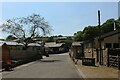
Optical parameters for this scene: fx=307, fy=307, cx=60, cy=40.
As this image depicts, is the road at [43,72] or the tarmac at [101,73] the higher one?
the tarmac at [101,73]

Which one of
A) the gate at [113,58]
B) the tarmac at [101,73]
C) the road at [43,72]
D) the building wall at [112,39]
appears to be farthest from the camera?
the building wall at [112,39]

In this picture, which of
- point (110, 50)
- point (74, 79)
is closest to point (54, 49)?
point (110, 50)

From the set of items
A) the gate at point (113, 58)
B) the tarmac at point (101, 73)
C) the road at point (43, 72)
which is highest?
the gate at point (113, 58)

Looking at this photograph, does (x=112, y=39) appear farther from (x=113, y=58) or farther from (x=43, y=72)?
(x=43, y=72)

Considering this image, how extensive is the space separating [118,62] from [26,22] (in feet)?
163

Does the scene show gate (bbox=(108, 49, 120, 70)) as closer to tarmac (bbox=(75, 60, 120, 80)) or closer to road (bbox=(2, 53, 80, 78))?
tarmac (bbox=(75, 60, 120, 80))

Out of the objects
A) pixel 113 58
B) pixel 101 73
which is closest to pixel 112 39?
pixel 113 58

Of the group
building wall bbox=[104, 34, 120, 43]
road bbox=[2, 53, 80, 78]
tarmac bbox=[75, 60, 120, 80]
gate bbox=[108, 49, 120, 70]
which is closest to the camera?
tarmac bbox=[75, 60, 120, 80]

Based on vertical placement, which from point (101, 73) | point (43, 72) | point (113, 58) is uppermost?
point (113, 58)

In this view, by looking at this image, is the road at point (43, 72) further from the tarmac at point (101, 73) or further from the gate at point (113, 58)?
the gate at point (113, 58)

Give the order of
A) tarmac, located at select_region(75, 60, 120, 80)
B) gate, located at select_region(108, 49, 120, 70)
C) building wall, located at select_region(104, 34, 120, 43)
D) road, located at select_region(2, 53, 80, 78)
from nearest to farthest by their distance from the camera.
A: 1. tarmac, located at select_region(75, 60, 120, 80)
2. road, located at select_region(2, 53, 80, 78)
3. gate, located at select_region(108, 49, 120, 70)
4. building wall, located at select_region(104, 34, 120, 43)

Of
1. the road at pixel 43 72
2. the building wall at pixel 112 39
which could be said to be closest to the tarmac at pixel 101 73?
the road at pixel 43 72

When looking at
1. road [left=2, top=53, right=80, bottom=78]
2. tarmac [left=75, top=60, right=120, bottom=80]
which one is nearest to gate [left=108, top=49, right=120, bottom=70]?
tarmac [left=75, top=60, right=120, bottom=80]

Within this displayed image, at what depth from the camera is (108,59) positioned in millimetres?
31203
